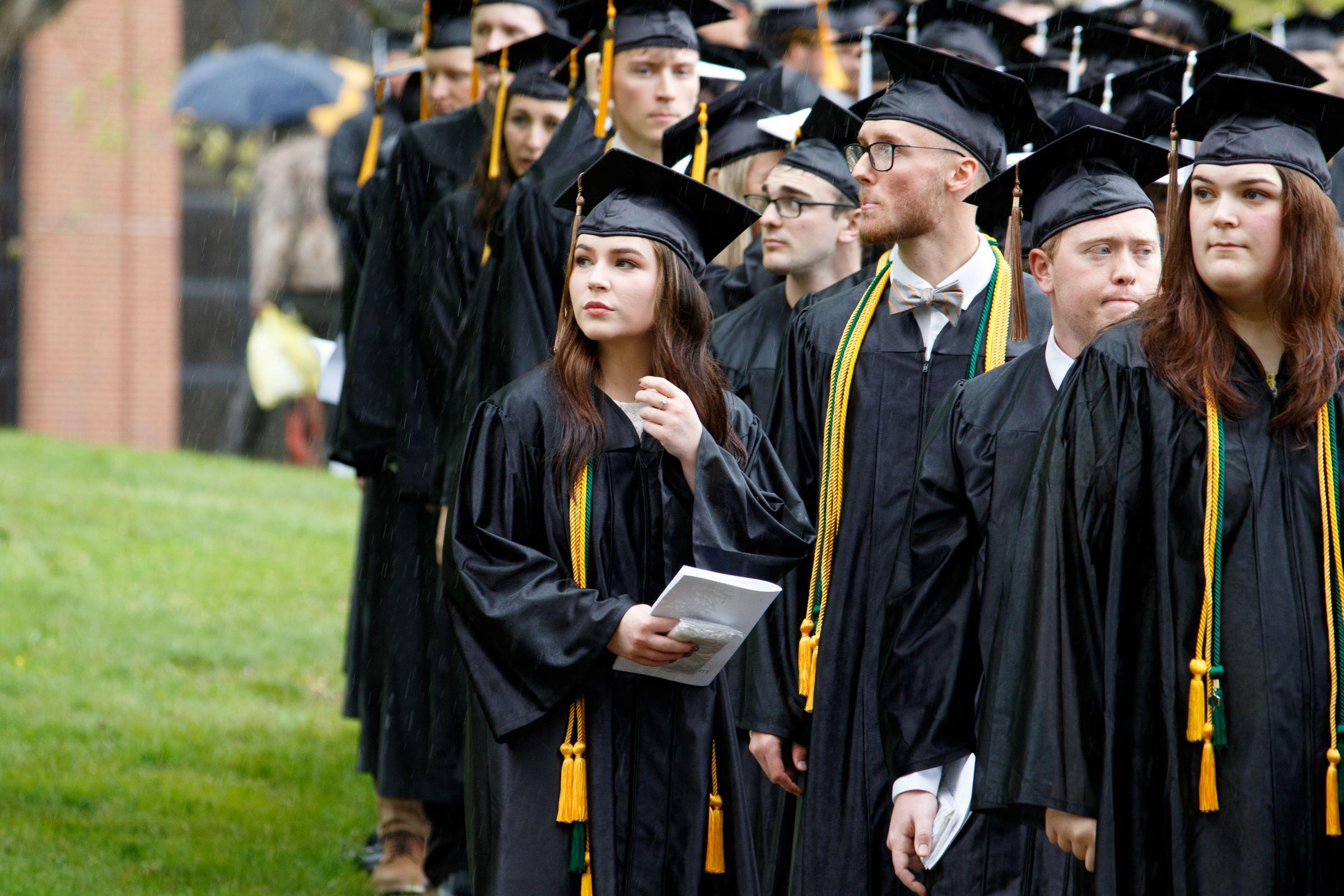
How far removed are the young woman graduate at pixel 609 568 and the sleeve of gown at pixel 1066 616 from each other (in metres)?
0.90

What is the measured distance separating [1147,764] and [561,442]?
1.53m

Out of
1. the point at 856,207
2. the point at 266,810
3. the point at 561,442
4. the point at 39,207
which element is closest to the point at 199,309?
the point at 39,207

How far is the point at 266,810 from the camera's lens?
21.5ft

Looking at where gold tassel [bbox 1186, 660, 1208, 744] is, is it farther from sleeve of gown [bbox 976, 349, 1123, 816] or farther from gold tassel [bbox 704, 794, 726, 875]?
gold tassel [bbox 704, 794, 726, 875]

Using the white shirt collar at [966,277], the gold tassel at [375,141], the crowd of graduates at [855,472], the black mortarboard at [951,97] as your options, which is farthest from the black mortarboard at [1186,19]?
the white shirt collar at [966,277]

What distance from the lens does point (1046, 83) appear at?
21.0 feet

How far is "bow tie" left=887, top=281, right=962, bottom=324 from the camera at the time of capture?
4.13 meters

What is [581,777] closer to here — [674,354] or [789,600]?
[789,600]

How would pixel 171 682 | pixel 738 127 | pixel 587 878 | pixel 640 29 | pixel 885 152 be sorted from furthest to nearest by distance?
1. pixel 171 682
2. pixel 738 127
3. pixel 640 29
4. pixel 885 152
5. pixel 587 878

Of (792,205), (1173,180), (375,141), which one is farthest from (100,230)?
(1173,180)

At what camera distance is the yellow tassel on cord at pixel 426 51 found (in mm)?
6855

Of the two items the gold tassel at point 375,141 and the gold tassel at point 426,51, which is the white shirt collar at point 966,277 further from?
the gold tassel at point 375,141

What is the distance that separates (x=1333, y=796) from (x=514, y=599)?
5.71 feet

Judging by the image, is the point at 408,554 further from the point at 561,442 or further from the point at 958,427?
the point at 958,427
